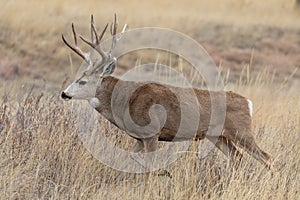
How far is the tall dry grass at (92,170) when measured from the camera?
658 centimetres

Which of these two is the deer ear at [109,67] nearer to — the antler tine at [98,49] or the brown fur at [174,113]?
the antler tine at [98,49]

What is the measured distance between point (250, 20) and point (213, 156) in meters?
19.7

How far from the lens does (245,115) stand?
25.3ft

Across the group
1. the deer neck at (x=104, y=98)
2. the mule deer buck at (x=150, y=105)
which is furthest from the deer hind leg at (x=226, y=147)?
the deer neck at (x=104, y=98)

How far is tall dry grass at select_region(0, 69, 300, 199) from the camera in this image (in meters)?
6.58

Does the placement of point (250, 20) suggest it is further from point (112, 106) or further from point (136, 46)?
point (112, 106)

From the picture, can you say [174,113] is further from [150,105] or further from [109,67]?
[109,67]

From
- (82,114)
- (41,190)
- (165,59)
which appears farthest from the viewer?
(165,59)

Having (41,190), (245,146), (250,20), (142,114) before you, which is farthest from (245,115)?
(250,20)

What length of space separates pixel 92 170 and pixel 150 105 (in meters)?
0.84

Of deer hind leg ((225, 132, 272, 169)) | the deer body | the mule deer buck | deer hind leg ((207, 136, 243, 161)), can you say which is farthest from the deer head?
deer hind leg ((225, 132, 272, 169))

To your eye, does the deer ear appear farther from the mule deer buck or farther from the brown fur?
the brown fur

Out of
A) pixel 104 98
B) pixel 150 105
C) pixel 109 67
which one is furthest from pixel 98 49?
pixel 150 105

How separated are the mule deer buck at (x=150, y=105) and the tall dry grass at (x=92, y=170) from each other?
0.18 metres
